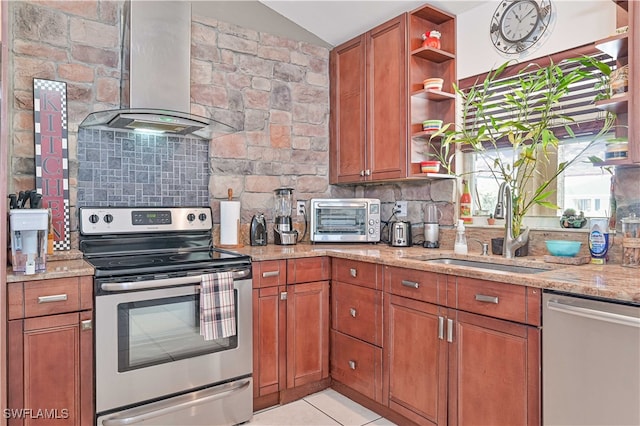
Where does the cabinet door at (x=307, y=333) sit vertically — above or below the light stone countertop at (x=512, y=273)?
below

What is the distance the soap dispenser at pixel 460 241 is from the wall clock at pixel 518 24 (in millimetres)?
1124

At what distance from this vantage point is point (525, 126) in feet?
8.15

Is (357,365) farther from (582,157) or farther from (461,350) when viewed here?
(582,157)

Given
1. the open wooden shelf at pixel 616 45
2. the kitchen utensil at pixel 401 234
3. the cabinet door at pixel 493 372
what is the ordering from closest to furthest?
the cabinet door at pixel 493 372
the open wooden shelf at pixel 616 45
the kitchen utensil at pixel 401 234

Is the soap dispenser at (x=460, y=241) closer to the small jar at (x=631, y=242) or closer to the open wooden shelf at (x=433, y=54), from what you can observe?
the small jar at (x=631, y=242)

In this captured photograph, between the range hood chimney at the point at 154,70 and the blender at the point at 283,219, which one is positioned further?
the blender at the point at 283,219

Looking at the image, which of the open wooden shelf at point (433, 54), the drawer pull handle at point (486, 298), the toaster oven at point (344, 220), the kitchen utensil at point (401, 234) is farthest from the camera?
the toaster oven at point (344, 220)

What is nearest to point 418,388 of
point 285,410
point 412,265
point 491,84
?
point 412,265

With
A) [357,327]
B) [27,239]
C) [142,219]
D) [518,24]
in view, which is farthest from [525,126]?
[27,239]

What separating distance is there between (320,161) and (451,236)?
1.25 metres

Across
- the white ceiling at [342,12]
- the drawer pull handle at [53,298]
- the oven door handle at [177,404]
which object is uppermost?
the white ceiling at [342,12]

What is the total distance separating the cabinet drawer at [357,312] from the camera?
101 inches

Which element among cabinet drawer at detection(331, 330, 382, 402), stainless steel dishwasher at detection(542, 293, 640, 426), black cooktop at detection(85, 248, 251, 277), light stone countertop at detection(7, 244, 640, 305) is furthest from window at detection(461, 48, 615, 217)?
black cooktop at detection(85, 248, 251, 277)

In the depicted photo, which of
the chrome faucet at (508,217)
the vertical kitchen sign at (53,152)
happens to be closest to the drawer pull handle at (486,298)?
the chrome faucet at (508,217)
